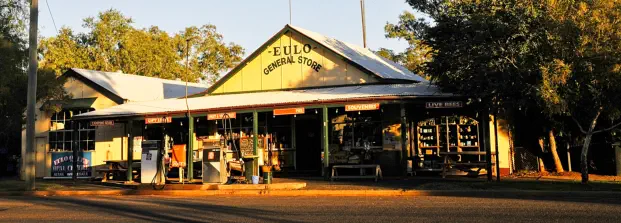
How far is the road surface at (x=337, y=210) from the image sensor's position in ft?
32.7

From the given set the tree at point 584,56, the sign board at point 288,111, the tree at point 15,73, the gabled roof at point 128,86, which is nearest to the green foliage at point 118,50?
the gabled roof at point 128,86

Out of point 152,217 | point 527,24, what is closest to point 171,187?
point 152,217

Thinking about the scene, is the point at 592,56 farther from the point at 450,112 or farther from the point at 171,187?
the point at 171,187

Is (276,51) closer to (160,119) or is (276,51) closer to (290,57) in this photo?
(290,57)

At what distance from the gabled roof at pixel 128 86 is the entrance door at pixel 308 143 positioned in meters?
8.83

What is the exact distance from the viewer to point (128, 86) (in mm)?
29266

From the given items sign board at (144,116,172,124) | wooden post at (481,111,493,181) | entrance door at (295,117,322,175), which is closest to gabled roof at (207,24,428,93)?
entrance door at (295,117,322,175)

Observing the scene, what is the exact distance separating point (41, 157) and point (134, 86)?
555 centimetres

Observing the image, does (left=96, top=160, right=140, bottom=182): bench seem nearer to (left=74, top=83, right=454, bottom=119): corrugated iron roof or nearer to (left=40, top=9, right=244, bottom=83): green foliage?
(left=74, top=83, right=454, bottom=119): corrugated iron roof

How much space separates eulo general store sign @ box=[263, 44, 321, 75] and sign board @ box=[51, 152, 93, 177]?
9.20 m

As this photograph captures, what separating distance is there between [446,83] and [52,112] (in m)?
18.3

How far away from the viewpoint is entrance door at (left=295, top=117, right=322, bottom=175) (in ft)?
76.5

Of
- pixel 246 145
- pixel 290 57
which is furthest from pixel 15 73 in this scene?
pixel 290 57

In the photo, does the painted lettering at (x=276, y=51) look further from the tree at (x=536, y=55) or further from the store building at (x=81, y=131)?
the tree at (x=536, y=55)
